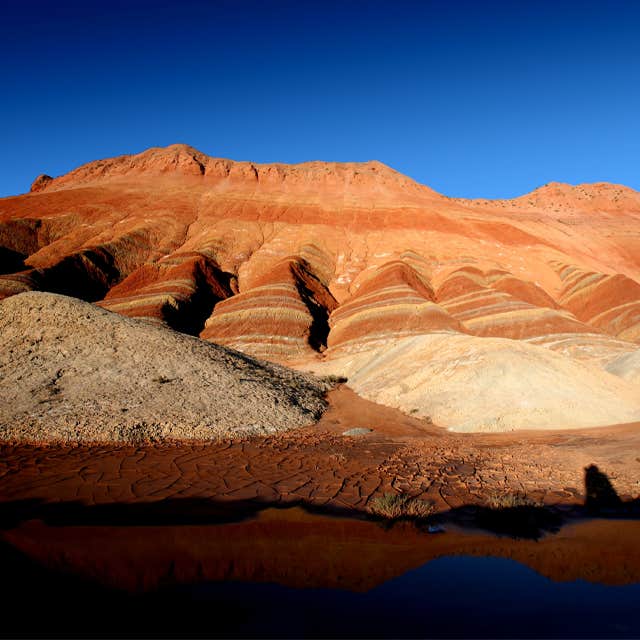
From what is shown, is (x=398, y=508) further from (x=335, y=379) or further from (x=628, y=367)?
(x=335, y=379)

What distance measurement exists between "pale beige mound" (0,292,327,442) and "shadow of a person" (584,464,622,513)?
899 centimetres

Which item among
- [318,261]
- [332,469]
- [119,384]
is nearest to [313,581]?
[332,469]

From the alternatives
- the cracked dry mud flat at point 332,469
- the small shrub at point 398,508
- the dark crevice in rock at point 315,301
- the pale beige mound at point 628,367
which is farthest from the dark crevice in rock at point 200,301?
the small shrub at point 398,508

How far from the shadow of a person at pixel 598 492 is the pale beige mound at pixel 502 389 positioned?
611 centimetres

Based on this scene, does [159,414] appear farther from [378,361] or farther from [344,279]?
[344,279]

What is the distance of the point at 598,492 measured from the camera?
7.82 m

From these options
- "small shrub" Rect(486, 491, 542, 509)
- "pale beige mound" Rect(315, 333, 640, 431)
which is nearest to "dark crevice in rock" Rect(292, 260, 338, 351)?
"pale beige mound" Rect(315, 333, 640, 431)

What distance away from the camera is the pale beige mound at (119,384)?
13.0 metres

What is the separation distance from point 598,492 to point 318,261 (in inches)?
1874

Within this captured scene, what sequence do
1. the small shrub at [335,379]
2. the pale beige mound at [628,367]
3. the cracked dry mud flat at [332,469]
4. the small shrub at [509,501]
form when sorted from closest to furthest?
the small shrub at [509,501]
the cracked dry mud flat at [332,469]
the pale beige mound at [628,367]
the small shrub at [335,379]

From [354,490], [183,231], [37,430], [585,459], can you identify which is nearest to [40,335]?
[37,430]

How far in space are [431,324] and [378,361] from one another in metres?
13.3

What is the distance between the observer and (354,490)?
320 inches

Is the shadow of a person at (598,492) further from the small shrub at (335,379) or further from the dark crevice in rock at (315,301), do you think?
the dark crevice in rock at (315,301)
